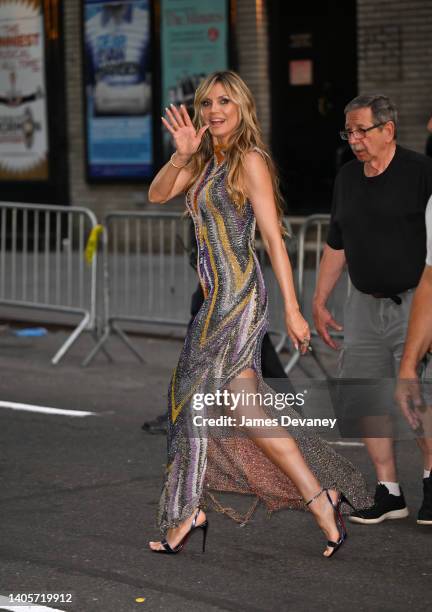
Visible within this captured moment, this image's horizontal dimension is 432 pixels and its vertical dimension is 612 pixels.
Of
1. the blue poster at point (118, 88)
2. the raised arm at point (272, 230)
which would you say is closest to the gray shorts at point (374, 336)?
the raised arm at point (272, 230)

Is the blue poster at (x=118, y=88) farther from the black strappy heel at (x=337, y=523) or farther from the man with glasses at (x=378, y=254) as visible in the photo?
the black strappy heel at (x=337, y=523)

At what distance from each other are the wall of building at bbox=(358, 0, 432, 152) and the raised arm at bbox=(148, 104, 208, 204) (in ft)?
32.5

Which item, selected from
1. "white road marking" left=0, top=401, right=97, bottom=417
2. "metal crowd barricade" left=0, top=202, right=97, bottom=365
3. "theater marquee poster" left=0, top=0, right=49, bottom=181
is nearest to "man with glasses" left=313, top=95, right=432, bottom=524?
"white road marking" left=0, top=401, right=97, bottom=417

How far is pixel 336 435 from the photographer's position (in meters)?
6.11

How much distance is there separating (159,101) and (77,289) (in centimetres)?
609

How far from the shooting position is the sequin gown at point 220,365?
566 cm

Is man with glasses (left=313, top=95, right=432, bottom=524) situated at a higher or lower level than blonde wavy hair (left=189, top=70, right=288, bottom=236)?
lower

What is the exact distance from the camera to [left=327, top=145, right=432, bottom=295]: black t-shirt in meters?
5.97

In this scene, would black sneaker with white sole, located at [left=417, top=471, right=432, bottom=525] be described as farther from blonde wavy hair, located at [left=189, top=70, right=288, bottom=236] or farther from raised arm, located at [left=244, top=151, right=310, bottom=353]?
blonde wavy hair, located at [left=189, top=70, right=288, bottom=236]

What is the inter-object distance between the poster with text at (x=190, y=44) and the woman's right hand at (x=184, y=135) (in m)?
11.0

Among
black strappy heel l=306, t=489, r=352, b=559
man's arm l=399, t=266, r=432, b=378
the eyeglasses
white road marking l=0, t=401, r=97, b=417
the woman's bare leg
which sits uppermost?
the eyeglasses

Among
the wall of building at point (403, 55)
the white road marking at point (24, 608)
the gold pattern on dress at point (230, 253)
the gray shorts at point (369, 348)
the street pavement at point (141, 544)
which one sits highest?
the wall of building at point (403, 55)

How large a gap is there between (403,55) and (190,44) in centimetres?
279

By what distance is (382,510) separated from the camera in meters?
6.27
